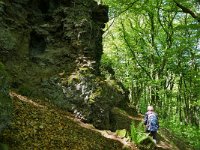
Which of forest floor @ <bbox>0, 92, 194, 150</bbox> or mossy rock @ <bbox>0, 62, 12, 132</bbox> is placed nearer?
mossy rock @ <bbox>0, 62, 12, 132</bbox>

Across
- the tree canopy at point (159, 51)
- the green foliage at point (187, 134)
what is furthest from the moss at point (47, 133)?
the tree canopy at point (159, 51)

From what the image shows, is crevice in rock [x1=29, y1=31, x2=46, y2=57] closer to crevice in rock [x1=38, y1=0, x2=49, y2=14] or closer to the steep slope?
crevice in rock [x1=38, y1=0, x2=49, y2=14]

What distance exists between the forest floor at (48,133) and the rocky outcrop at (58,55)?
0.84m

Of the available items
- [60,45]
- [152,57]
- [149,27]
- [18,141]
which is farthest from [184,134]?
[18,141]

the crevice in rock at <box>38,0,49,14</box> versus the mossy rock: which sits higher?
the crevice in rock at <box>38,0,49,14</box>

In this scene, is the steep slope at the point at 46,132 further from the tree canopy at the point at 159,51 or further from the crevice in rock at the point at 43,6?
the tree canopy at the point at 159,51

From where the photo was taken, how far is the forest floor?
8359mm

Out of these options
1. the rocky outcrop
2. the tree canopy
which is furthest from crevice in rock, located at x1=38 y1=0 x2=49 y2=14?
the tree canopy

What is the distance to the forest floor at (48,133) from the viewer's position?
8.36 m

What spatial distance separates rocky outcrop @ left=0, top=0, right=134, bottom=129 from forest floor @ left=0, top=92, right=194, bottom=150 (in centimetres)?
84

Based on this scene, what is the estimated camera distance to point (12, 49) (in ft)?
41.9

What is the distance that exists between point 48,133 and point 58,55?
536 centimetres

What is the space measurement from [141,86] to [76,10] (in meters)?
21.6

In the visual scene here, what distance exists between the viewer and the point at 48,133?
9.34 meters
